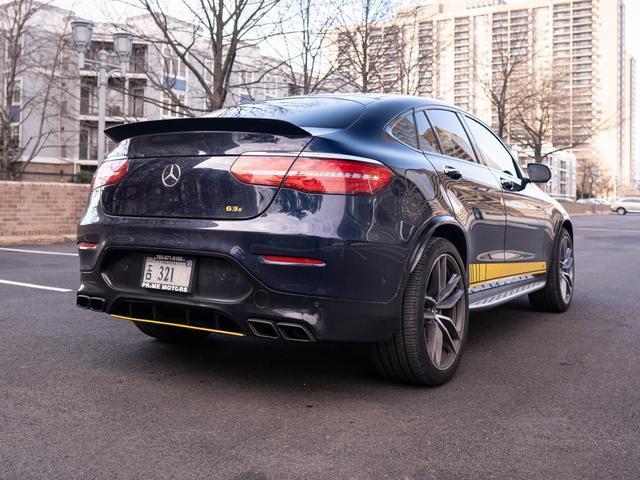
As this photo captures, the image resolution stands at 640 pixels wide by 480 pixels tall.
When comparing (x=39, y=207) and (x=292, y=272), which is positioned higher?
(x=39, y=207)

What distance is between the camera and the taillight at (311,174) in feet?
10.4

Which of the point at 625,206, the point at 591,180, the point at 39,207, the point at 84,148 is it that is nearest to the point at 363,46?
the point at 39,207

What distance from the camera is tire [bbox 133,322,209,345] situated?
4402 millimetres

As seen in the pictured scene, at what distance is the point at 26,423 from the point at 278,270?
1.23m

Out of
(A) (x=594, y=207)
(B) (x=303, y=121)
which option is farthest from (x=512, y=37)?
(B) (x=303, y=121)

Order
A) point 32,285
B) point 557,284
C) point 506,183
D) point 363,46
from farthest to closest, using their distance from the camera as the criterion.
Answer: point 363,46
point 32,285
point 557,284
point 506,183

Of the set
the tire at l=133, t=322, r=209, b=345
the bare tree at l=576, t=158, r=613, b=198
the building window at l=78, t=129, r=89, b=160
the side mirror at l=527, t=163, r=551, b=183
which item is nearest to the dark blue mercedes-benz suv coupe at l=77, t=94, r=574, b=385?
the tire at l=133, t=322, r=209, b=345

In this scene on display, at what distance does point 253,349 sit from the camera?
14.4 feet

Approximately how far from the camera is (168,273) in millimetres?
3402

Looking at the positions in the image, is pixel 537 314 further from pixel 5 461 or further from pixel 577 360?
pixel 5 461

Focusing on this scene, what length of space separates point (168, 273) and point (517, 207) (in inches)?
110

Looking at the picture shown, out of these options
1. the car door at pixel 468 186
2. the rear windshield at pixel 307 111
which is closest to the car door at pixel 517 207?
the car door at pixel 468 186

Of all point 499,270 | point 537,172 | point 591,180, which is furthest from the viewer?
point 591,180

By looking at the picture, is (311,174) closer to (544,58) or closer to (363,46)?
(363,46)
